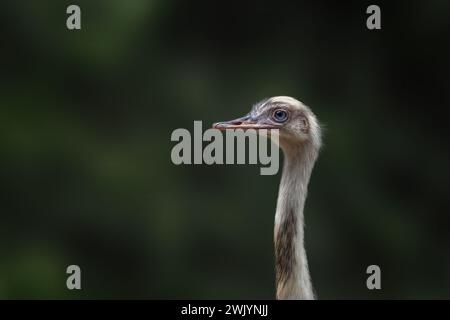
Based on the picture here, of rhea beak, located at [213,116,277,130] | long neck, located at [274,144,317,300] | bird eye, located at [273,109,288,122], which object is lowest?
long neck, located at [274,144,317,300]

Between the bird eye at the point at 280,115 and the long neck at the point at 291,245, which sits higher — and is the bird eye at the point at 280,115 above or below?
above

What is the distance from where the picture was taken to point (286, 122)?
3035 millimetres

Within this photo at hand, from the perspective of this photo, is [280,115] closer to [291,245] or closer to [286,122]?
[286,122]

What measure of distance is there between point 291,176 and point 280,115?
169mm

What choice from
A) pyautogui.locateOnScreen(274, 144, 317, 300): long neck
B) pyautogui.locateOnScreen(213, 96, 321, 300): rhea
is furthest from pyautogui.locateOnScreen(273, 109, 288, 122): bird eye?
pyautogui.locateOnScreen(274, 144, 317, 300): long neck

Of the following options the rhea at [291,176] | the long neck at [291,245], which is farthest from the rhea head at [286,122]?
the long neck at [291,245]

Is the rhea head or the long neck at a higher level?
the rhea head

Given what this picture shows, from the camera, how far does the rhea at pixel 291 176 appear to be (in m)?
2.90

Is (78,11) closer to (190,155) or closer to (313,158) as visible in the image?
(190,155)

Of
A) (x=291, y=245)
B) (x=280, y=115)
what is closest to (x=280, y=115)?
(x=280, y=115)

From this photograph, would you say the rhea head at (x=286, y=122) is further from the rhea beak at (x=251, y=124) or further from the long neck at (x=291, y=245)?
the long neck at (x=291, y=245)

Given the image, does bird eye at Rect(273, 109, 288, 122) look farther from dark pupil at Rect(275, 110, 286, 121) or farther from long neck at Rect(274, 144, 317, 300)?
long neck at Rect(274, 144, 317, 300)

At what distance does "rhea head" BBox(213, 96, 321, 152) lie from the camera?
3.03m

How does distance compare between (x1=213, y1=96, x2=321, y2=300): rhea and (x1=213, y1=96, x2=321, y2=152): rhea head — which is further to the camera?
(x1=213, y1=96, x2=321, y2=152): rhea head
